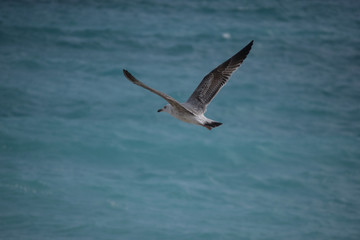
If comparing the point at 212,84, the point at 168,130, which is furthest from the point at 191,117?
the point at 168,130

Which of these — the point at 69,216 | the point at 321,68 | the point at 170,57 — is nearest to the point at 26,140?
the point at 69,216

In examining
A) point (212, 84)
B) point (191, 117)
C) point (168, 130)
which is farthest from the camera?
point (168, 130)

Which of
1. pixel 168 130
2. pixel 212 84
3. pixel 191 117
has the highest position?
pixel 212 84

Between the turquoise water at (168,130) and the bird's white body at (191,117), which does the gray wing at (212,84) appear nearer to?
the bird's white body at (191,117)

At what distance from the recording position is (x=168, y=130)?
1462 cm

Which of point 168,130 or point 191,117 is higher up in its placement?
point 191,117

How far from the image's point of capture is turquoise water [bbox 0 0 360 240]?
36.5 ft

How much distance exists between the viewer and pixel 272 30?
2139 cm

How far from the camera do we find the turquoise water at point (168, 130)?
11117 mm

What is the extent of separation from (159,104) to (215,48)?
15.6 feet

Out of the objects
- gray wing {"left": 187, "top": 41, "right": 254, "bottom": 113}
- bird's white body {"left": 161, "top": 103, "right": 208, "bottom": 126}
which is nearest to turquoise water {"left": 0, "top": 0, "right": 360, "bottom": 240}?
gray wing {"left": 187, "top": 41, "right": 254, "bottom": 113}

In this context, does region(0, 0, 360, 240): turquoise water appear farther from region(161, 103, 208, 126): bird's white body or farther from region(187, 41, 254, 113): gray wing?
region(161, 103, 208, 126): bird's white body

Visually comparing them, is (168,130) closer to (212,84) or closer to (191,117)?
(212,84)

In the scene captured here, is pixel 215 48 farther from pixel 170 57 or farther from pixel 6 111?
pixel 6 111
